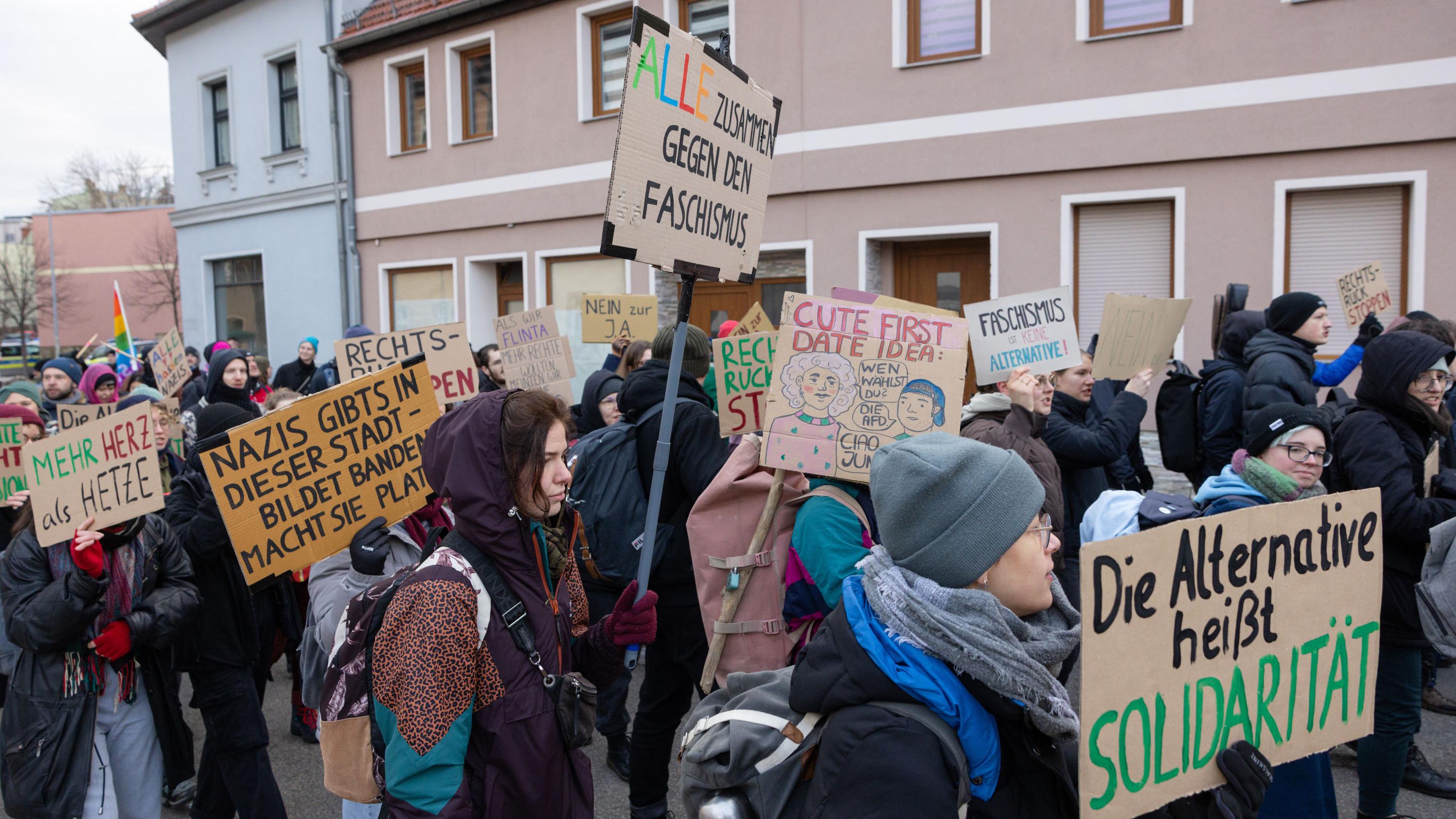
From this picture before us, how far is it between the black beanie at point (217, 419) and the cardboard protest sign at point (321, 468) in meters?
0.72

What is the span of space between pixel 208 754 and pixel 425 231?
13.3 meters

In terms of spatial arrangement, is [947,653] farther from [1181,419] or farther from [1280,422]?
[1181,419]

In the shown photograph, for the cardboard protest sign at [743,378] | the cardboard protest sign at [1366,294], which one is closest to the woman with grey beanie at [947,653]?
the cardboard protest sign at [743,378]

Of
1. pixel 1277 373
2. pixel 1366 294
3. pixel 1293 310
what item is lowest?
pixel 1277 373

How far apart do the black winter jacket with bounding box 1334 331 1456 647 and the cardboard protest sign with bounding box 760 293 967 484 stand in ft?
5.56

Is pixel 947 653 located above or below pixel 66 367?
below

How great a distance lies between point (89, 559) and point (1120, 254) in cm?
934

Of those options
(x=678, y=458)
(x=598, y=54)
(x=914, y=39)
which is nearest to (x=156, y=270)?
(x=598, y=54)

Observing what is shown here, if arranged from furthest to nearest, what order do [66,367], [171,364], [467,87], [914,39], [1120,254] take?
1. [467,87]
2. [914,39]
3. [1120,254]
4. [171,364]
5. [66,367]

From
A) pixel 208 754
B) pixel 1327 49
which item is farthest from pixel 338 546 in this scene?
pixel 1327 49

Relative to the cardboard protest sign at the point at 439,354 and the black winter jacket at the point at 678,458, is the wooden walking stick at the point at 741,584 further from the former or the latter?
the cardboard protest sign at the point at 439,354

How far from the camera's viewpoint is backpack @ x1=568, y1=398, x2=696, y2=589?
4031mm

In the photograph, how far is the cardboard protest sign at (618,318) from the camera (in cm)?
874

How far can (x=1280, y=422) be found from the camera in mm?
3748
